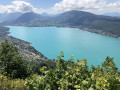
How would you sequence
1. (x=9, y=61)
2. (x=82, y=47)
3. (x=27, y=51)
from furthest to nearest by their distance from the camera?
(x=27, y=51), (x=82, y=47), (x=9, y=61)

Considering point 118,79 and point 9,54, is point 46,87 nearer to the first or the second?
point 118,79

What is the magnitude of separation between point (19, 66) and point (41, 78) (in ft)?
18.4

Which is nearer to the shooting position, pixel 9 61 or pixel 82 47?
pixel 9 61

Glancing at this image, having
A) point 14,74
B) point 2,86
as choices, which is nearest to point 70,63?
point 2,86

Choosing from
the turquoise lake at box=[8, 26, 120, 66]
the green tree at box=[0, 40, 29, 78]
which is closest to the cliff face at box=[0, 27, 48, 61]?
the turquoise lake at box=[8, 26, 120, 66]

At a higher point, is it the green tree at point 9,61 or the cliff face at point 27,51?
the green tree at point 9,61

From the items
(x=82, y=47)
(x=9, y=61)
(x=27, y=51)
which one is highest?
(x=9, y=61)

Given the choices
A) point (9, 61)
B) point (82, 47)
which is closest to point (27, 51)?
point (82, 47)

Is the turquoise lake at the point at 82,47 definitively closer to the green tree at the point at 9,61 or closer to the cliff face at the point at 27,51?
the cliff face at the point at 27,51

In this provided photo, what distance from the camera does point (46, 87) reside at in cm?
234

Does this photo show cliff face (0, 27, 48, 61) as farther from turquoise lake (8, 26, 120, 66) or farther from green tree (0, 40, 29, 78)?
green tree (0, 40, 29, 78)

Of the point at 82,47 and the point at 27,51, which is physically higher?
the point at 82,47

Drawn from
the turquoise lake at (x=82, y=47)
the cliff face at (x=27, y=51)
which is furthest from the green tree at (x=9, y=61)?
the cliff face at (x=27, y=51)

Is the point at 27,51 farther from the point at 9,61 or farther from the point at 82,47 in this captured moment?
the point at 9,61
